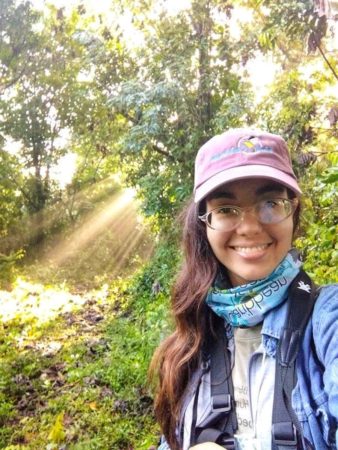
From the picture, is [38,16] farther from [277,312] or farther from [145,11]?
[277,312]

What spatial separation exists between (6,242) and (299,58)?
10.7 meters

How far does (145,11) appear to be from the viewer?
8.03m

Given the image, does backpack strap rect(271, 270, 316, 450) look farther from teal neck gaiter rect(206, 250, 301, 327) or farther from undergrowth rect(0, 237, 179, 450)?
undergrowth rect(0, 237, 179, 450)

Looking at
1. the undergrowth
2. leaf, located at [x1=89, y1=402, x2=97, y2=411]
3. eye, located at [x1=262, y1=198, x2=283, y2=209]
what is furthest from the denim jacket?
leaf, located at [x1=89, y1=402, x2=97, y2=411]

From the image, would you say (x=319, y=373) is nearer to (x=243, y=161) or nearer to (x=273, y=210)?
(x=273, y=210)

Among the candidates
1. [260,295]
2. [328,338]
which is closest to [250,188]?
[260,295]

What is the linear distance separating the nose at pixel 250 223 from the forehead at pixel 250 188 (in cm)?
5

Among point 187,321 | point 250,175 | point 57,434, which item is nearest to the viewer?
point 250,175

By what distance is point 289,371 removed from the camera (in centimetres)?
113

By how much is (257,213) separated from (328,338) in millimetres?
389

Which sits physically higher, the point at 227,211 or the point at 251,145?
the point at 251,145

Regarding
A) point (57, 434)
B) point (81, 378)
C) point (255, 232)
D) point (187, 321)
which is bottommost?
point (57, 434)

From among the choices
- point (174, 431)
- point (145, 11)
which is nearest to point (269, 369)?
point (174, 431)

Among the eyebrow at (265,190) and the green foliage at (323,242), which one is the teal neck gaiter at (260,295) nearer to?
the eyebrow at (265,190)
